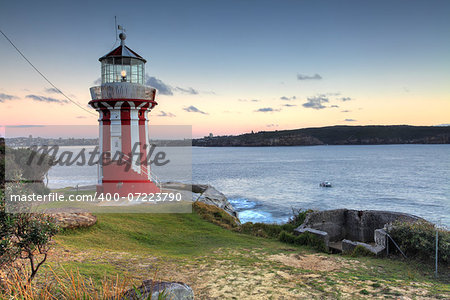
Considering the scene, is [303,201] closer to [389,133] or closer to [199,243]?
[199,243]

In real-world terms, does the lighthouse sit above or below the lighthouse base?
above

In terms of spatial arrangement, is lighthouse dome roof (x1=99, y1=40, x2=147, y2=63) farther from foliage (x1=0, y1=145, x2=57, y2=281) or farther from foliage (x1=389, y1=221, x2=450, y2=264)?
foliage (x1=389, y1=221, x2=450, y2=264)

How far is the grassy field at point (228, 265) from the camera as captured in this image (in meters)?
6.14

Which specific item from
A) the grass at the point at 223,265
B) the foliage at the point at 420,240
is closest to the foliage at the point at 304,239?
the grass at the point at 223,265

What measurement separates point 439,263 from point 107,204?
13657 millimetres

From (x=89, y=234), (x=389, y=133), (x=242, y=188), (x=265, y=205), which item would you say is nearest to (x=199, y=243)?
(x=89, y=234)

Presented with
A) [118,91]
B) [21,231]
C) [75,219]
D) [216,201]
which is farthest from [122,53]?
[216,201]

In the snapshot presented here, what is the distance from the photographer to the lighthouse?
14375mm

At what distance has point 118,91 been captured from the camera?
1420cm

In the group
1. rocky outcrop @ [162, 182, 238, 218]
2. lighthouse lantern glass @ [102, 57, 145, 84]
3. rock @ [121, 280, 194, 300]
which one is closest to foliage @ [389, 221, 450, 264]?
rock @ [121, 280, 194, 300]

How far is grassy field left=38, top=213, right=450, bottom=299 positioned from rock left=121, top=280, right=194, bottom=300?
3.88 feet

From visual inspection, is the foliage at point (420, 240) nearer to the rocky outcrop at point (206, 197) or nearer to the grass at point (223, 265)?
the grass at point (223, 265)

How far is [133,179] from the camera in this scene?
15266 millimetres

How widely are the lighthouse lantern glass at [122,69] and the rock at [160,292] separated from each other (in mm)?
12755
